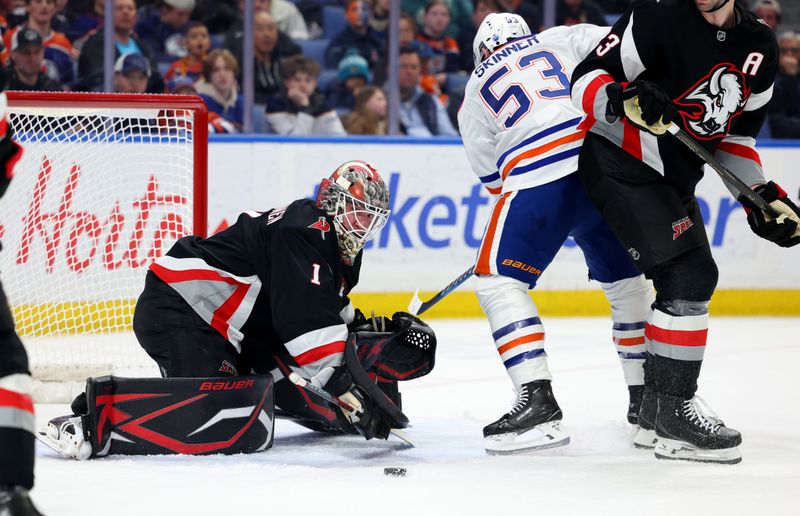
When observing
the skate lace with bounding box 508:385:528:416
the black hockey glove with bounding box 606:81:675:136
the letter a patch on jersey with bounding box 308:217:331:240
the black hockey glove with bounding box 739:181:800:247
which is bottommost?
the skate lace with bounding box 508:385:528:416

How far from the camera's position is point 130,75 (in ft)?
19.9

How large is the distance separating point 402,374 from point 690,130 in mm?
1058

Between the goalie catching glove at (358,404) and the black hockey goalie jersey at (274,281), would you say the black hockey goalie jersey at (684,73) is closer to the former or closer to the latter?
the black hockey goalie jersey at (274,281)

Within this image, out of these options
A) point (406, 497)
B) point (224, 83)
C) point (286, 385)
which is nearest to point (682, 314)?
point (406, 497)

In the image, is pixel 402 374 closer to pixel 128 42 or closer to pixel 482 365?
pixel 482 365

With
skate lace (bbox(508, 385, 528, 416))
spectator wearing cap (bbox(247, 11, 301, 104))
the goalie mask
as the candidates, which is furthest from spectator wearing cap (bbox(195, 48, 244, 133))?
skate lace (bbox(508, 385, 528, 416))

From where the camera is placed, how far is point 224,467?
2.86 metres

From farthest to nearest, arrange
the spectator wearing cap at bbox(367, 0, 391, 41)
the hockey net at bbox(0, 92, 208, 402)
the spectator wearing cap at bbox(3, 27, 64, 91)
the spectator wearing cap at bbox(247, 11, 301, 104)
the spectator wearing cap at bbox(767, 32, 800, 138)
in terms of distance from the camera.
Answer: the spectator wearing cap at bbox(767, 32, 800, 138), the spectator wearing cap at bbox(367, 0, 391, 41), the spectator wearing cap at bbox(247, 11, 301, 104), the spectator wearing cap at bbox(3, 27, 64, 91), the hockey net at bbox(0, 92, 208, 402)

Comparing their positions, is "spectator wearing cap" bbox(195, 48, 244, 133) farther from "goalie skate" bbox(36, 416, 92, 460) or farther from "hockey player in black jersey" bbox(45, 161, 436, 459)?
"goalie skate" bbox(36, 416, 92, 460)

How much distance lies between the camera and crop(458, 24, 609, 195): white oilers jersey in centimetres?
320

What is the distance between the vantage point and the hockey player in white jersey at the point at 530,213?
3100mm

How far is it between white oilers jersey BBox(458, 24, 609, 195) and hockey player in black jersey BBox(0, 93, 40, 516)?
1495 millimetres

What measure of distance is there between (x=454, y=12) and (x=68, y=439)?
4678 millimetres

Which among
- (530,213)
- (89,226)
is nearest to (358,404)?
(530,213)
